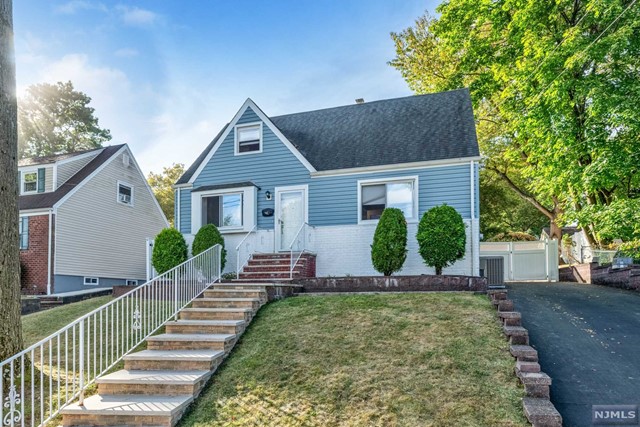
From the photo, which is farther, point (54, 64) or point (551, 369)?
point (54, 64)

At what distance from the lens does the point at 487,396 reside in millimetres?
5016

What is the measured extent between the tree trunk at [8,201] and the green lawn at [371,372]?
2.83 m

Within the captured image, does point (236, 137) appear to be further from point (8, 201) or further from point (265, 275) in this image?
point (8, 201)

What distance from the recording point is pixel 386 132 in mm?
14047

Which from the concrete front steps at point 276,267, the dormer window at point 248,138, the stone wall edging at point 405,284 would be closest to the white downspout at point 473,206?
the stone wall edging at point 405,284

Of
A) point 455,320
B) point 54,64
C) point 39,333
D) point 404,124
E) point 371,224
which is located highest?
point 54,64

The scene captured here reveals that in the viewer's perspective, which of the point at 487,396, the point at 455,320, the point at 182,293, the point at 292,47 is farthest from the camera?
the point at 292,47

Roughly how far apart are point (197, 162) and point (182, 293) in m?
7.60

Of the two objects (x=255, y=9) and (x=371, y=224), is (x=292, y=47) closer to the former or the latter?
(x=255, y=9)

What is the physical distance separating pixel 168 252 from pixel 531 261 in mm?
13084

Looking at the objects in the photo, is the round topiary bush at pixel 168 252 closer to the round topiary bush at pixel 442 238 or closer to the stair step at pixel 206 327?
the stair step at pixel 206 327

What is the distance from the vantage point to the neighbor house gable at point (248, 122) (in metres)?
13.5

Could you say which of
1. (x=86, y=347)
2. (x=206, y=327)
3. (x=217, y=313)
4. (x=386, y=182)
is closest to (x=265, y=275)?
(x=217, y=313)

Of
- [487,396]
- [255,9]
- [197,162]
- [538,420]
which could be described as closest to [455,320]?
[487,396]
